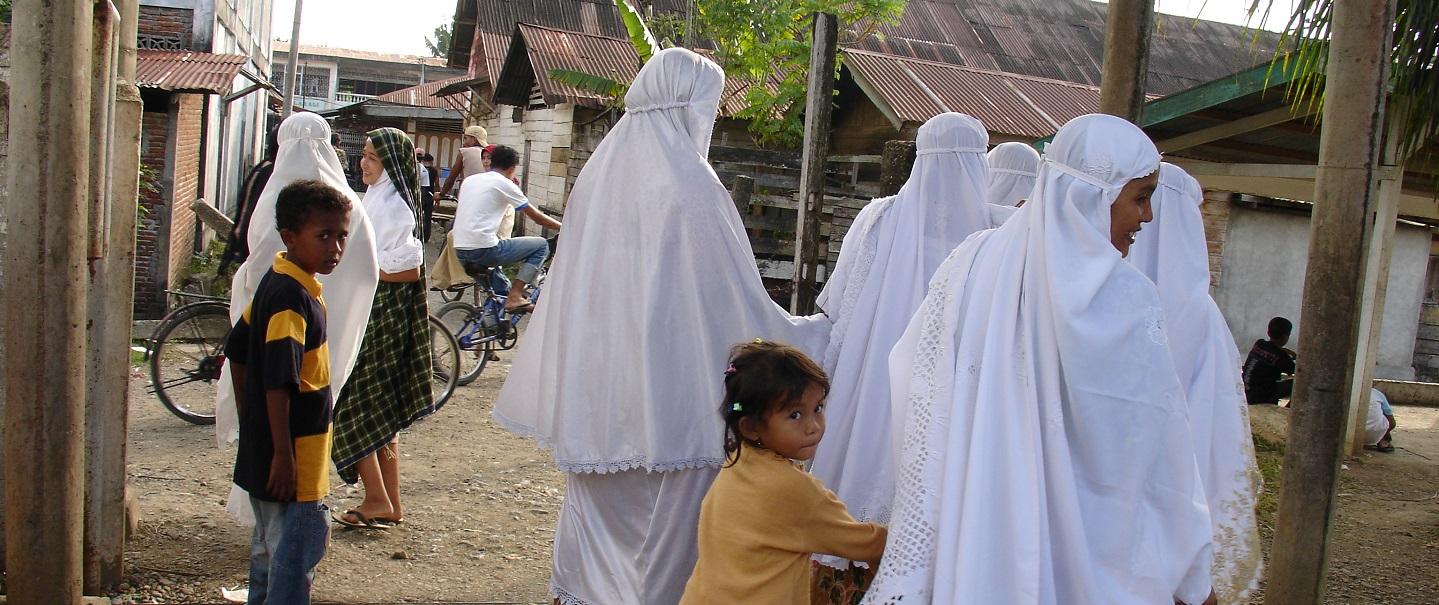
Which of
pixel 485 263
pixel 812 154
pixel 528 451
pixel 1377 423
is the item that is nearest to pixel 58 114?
pixel 528 451

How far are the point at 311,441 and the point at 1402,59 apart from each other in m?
5.16

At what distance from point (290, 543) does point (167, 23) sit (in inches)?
467

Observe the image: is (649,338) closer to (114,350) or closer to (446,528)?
(114,350)

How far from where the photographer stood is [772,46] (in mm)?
14156

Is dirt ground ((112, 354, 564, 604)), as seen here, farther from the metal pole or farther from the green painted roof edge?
the metal pole

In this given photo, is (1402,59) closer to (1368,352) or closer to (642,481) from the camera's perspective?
(1368,352)

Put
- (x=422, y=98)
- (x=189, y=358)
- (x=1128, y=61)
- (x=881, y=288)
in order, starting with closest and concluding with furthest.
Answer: (x=881, y=288) < (x=1128, y=61) < (x=189, y=358) < (x=422, y=98)

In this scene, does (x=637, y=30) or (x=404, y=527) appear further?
(x=637, y=30)

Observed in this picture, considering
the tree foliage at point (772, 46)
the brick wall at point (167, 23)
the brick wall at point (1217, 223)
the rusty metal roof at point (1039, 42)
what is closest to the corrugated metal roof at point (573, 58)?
the tree foliage at point (772, 46)

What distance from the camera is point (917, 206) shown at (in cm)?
412

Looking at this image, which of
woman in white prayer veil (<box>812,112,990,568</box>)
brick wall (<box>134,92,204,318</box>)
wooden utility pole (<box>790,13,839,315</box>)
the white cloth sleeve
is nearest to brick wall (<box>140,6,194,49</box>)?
brick wall (<box>134,92,204,318</box>)

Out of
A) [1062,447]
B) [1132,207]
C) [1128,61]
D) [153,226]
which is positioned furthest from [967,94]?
[1062,447]

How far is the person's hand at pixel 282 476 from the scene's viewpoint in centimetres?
302

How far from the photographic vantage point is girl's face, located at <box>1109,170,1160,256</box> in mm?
2617
